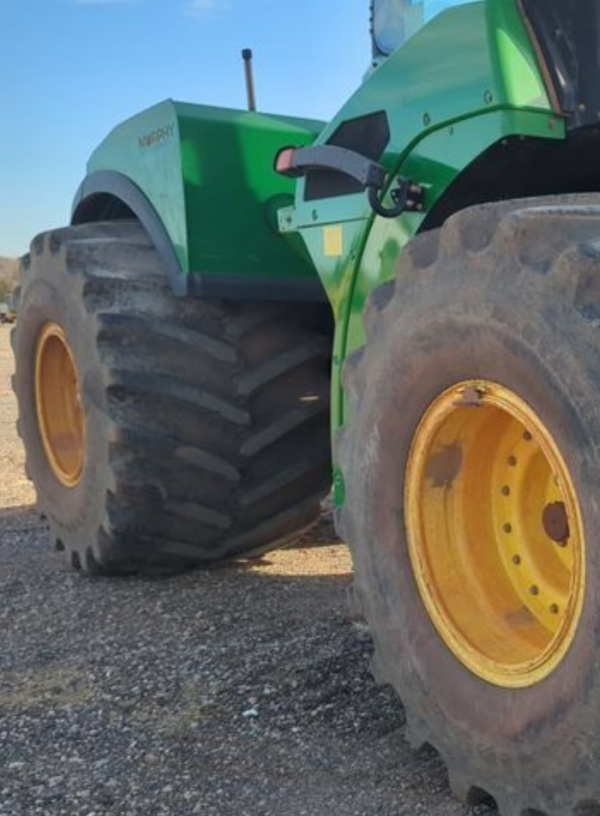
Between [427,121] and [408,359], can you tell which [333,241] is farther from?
[408,359]

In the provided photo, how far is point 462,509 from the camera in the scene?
2441 millimetres

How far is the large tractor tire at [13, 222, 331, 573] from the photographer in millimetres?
3746

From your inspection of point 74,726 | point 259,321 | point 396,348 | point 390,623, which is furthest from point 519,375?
point 259,321

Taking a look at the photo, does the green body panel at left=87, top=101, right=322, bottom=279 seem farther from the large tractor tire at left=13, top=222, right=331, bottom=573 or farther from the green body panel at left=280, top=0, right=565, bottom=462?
the green body panel at left=280, top=0, right=565, bottom=462

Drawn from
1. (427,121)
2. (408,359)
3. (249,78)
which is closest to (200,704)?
(408,359)

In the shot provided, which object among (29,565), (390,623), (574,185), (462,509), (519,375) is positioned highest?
(574,185)

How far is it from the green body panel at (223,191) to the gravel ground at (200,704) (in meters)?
1.18

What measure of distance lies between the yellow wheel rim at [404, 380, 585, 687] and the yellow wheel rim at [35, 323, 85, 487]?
2.43 meters

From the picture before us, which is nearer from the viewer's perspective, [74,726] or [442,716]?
[442,716]

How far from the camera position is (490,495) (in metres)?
2.47

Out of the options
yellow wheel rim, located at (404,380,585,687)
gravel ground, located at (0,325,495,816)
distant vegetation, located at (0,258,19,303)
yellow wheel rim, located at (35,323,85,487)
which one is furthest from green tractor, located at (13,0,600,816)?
distant vegetation, located at (0,258,19,303)

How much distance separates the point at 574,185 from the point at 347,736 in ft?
4.79

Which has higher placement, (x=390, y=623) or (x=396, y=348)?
(x=396, y=348)

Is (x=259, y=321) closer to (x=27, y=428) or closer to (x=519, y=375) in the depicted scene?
(x=27, y=428)
